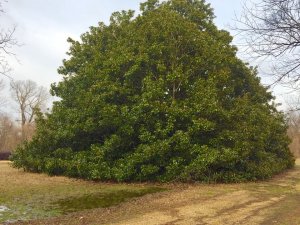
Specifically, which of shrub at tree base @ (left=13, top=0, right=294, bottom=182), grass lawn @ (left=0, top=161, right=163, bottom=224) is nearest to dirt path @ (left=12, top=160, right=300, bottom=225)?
grass lawn @ (left=0, top=161, right=163, bottom=224)

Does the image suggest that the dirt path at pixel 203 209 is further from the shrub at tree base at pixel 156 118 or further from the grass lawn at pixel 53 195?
the shrub at tree base at pixel 156 118

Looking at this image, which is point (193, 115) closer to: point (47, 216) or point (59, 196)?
point (59, 196)

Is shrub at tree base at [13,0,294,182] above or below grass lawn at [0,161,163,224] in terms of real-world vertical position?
above

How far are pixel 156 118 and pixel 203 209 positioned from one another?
756cm

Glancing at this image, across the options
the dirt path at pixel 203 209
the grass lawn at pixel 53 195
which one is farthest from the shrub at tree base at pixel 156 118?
the dirt path at pixel 203 209

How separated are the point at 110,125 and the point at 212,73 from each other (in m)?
5.99

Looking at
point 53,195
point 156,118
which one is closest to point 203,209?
point 53,195

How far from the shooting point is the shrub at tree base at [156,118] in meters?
17.7

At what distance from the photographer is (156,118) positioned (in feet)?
59.5

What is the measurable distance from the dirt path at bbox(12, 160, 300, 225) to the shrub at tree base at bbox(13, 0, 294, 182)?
8.90 feet

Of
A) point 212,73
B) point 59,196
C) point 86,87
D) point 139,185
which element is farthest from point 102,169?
point 212,73

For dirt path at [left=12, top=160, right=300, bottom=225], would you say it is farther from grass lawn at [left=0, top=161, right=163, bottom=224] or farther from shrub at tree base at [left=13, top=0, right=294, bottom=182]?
shrub at tree base at [left=13, top=0, right=294, bottom=182]

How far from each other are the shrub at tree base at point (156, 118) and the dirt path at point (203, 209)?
8.90 feet

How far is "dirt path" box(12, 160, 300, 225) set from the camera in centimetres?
959
